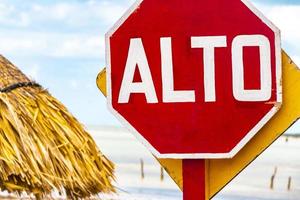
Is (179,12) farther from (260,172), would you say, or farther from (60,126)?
(260,172)

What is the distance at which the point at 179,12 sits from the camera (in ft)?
8.73

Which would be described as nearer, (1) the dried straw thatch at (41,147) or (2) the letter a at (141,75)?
(2) the letter a at (141,75)

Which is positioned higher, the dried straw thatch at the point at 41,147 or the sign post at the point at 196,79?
the sign post at the point at 196,79

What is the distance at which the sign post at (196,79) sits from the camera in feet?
8.52

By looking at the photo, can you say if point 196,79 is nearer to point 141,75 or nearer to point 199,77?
point 199,77

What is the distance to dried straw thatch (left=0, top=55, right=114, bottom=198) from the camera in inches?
212

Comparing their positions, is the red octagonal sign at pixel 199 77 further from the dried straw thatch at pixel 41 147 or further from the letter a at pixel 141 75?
the dried straw thatch at pixel 41 147

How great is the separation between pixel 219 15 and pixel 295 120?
1.34 feet

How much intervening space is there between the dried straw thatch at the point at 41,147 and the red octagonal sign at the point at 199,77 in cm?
277

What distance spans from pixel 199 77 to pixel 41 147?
3.06m

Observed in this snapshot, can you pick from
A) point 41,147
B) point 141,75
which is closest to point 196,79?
point 141,75

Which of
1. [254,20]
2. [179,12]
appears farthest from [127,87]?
[254,20]

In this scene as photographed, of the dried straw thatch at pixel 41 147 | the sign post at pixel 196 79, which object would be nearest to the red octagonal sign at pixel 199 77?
the sign post at pixel 196 79

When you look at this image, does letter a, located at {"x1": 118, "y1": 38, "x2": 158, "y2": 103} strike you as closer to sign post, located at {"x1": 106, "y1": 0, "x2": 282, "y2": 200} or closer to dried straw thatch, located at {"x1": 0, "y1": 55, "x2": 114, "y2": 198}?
sign post, located at {"x1": 106, "y1": 0, "x2": 282, "y2": 200}
